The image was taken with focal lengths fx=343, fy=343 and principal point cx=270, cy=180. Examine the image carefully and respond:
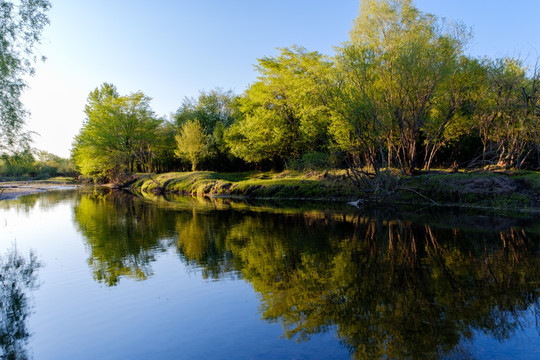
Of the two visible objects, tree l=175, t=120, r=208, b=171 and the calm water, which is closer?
the calm water

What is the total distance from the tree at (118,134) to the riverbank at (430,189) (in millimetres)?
31768

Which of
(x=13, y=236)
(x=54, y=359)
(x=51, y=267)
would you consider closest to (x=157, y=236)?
(x=51, y=267)

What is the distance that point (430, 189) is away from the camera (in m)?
29.1

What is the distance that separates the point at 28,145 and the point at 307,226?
15.4 metres

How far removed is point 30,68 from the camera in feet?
52.0

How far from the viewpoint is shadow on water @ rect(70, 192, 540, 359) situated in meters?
7.23

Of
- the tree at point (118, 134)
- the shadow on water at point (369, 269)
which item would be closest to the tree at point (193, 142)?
the tree at point (118, 134)

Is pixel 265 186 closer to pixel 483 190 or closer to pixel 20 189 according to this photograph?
pixel 483 190

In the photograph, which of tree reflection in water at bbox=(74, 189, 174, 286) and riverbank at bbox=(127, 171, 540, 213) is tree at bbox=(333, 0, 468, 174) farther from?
tree reflection in water at bbox=(74, 189, 174, 286)

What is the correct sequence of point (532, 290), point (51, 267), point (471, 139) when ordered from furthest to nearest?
point (471, 139), point (51, 267), point (532, 290)

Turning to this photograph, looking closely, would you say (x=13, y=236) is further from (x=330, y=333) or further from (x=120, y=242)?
(x=330, y=333)

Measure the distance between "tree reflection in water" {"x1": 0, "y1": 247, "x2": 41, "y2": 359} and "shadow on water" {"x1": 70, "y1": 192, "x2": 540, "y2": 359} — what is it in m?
2.11

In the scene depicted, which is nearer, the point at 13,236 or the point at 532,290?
the point at 532,290

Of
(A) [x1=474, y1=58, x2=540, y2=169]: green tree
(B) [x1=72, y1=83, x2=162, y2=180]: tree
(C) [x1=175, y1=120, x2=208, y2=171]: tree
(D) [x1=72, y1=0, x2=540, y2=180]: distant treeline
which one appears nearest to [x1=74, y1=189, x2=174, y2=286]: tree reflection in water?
(D) [x1=72, y1=0, x2=540, y2=180]: distant treeline
